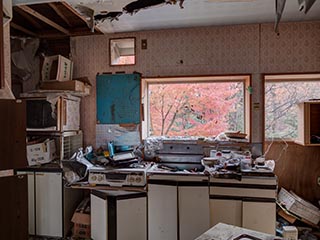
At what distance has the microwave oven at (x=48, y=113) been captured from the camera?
3.20m

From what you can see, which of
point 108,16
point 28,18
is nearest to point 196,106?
point 108,16

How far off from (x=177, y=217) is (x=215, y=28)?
2.42 m

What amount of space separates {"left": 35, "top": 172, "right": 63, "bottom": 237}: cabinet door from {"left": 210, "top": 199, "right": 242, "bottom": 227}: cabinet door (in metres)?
1.88

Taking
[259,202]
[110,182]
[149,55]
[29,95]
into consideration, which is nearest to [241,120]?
[259,202]

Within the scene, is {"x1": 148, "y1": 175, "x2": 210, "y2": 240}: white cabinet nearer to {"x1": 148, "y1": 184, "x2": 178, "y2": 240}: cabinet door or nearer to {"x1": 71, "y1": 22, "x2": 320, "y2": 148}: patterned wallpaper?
{"x1": 148, "y1": 184, "x2": 178, "y2": 240}: cabinet door

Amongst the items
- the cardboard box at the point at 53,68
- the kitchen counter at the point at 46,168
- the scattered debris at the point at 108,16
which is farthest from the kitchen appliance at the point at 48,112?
the scattered debris at the point at 108,16

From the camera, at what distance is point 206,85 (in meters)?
3.66

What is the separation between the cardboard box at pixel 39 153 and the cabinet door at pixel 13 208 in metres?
1.77

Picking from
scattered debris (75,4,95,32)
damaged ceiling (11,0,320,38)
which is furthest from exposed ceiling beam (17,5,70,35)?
scattered debris (75,4,95,32)

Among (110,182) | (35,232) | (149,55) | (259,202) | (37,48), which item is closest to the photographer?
(259,202)

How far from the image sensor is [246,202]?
269cm

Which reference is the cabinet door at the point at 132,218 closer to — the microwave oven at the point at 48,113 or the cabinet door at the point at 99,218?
the cabinet door at the point at 99,218

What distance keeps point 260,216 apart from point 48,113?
2732 mm

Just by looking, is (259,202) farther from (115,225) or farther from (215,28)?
(215,28)
